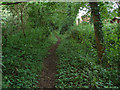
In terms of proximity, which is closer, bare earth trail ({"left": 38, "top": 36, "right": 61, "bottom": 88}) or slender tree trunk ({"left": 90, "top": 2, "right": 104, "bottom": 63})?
bare earth trail ({"left": 38, "top": 36, "right": 61, "bottom": 88})

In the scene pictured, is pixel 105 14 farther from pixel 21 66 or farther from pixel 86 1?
pixel 21 66

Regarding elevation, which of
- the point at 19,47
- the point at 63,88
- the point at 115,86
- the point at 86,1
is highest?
the point at 86,1

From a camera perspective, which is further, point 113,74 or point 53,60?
point 53,60

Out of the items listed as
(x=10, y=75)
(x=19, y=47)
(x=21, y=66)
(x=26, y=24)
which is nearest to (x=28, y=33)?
(x=26, y=24)

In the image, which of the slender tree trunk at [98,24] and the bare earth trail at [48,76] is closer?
the bare earth trail at [48,76]

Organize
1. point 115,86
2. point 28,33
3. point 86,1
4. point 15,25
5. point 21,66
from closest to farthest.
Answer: point 115,86
point 21,66
point 86,1
point 15,25
point 28,33

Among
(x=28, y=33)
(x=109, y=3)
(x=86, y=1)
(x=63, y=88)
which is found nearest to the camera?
(x=63, y=88)

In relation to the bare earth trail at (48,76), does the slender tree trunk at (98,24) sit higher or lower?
higher

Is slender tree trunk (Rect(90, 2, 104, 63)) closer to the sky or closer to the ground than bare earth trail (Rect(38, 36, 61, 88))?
closer to the sky

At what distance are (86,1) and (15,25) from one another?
7.09 meters

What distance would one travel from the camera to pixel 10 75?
476 centimetres

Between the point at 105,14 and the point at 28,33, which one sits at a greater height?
the point at 105,14

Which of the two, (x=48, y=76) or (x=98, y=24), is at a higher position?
(x=98, y=24)

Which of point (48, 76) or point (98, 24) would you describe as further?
point (98, 24)
